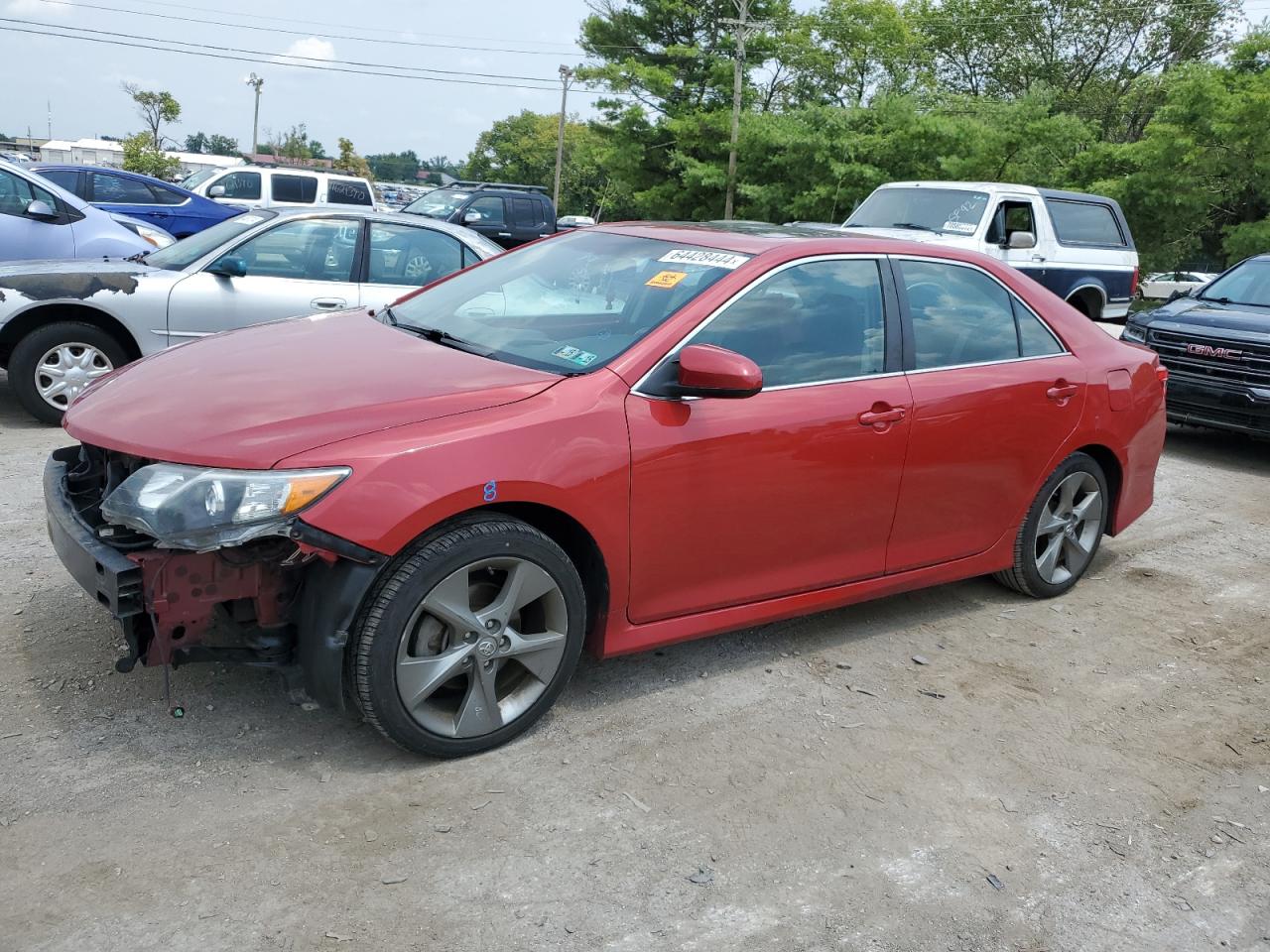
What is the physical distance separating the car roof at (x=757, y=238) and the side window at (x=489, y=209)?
15650 millimetres

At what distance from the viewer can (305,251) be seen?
7285 mm

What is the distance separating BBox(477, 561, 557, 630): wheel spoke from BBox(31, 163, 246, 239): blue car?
1346 centimetres

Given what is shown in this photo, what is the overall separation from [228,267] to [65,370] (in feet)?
3.90

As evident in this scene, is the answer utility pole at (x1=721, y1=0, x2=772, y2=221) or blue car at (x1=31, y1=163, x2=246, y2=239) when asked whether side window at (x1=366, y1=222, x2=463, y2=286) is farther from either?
utility pole at (x1=721, y1=0, x2=772, y2=221)

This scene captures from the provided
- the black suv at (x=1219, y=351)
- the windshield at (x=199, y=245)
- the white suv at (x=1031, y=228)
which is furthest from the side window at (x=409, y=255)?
the white suv at (x=1031, y=228)

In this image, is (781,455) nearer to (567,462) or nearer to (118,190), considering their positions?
(567,462)

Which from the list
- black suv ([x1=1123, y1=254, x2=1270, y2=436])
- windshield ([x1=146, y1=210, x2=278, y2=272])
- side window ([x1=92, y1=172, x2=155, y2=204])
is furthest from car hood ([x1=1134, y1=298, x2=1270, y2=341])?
side window ([x1=92, y1=172, x2=155, y2=204])

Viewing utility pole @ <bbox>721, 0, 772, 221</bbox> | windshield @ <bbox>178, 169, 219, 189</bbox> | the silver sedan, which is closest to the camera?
the silver sedan

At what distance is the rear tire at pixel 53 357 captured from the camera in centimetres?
672

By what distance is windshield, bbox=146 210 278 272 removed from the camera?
23.7 feet

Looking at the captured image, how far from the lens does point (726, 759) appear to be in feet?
11.5

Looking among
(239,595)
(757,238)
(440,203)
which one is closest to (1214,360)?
(757,238)

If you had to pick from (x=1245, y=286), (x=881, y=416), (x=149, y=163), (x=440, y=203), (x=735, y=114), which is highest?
(x=735, y=114)

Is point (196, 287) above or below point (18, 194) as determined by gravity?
below
